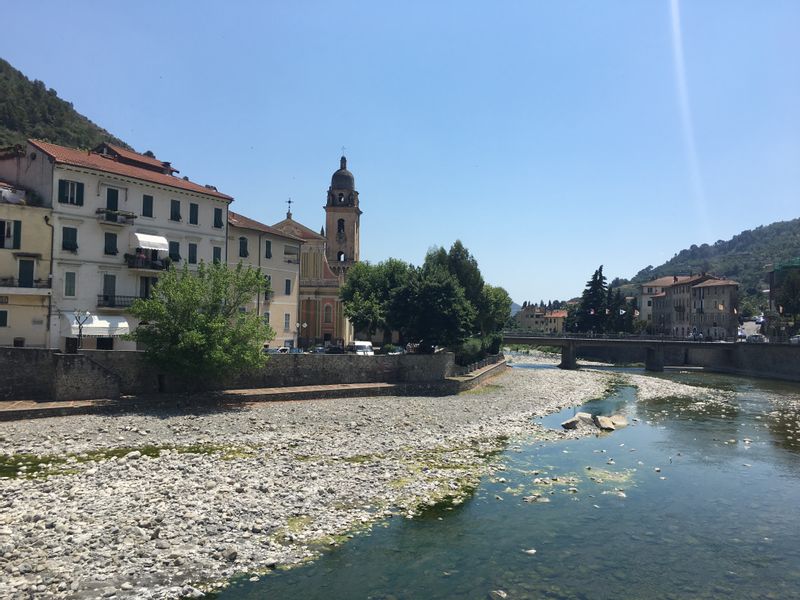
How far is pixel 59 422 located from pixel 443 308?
30493 millimetres

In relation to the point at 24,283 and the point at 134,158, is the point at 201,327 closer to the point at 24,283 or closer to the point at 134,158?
the point at 24,283

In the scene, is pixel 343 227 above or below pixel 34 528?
above

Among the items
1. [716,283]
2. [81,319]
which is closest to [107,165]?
[81,319]

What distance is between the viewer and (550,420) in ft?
135

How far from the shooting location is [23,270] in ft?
113

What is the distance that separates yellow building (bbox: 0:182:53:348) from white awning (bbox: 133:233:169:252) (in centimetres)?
514

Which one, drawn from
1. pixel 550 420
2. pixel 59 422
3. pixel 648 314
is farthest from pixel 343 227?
pixel 648 314

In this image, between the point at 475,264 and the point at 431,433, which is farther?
the point at 475,264

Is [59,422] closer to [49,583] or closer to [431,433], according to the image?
[49,583]

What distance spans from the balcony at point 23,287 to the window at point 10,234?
203 centimetres

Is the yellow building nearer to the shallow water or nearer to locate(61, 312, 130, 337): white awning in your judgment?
locate(61, 312, 130, 337): white awning

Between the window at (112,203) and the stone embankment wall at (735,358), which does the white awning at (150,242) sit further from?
the stone embankment wall at (735,358)

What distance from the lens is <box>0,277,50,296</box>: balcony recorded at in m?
33.8

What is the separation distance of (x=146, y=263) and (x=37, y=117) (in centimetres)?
10256
